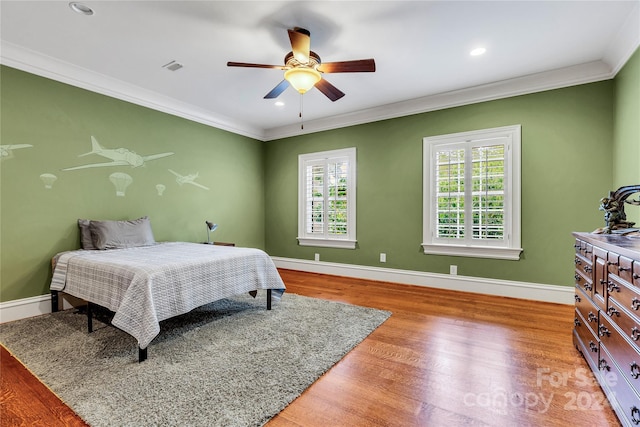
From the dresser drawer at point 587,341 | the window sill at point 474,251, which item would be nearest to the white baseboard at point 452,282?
the window sill at point 474,251

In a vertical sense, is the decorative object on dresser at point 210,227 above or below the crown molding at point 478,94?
below

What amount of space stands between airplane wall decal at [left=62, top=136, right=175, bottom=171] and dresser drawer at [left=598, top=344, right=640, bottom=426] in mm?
4901

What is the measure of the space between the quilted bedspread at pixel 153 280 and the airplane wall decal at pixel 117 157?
1.16 m

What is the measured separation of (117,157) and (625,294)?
484cm

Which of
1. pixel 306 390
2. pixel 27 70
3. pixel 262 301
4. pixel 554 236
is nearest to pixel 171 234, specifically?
pixel 262 301

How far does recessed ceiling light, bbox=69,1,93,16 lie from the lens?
7.69 feet

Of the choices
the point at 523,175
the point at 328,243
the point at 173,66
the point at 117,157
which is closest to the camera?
the point at 173,66

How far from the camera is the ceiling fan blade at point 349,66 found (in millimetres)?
2532

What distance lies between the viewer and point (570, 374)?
1960mm

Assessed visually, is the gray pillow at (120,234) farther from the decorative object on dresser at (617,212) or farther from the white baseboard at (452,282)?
the decorative object on dresser at (617,212)

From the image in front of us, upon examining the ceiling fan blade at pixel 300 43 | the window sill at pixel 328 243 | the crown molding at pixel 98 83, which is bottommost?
the window sill at pixel 328 243

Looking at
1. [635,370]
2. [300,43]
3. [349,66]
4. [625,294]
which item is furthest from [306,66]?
[635,370]

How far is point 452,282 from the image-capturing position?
409cm

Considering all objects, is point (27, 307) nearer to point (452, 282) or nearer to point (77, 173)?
point (77, 173)
